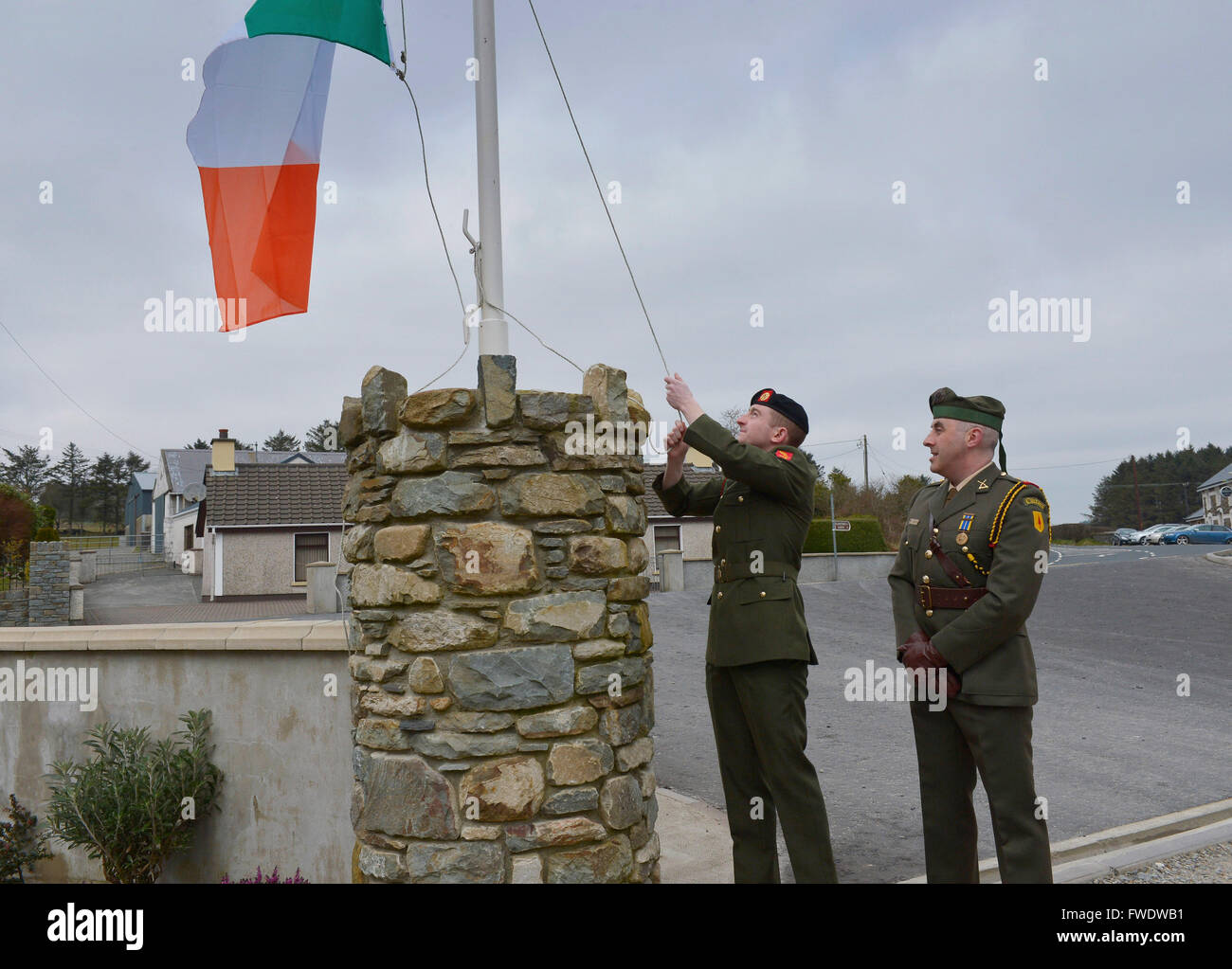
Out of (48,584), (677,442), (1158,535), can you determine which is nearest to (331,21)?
(677,442)

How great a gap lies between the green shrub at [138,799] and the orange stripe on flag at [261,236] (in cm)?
275

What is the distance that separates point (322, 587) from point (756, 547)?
623 inches

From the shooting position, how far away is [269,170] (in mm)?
4832

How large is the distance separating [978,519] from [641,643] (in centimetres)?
149

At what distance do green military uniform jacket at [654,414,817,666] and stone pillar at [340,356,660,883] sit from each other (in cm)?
46

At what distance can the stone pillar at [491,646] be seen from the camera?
11.3 feet

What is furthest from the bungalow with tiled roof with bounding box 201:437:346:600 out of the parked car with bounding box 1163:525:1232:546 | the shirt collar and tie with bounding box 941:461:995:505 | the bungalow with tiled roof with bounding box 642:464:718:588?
the parked car with bounding box 1163:525:1232:546

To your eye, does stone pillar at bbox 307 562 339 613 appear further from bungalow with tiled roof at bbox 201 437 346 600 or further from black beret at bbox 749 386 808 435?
black beret at bbox 749 386 808 435

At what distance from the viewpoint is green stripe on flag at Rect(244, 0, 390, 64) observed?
429 cm

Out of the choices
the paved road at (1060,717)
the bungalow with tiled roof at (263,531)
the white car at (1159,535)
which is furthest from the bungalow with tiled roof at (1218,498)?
the bungalow with tiled roof at (263,531)
